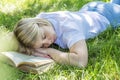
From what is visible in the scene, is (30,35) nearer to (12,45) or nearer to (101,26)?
(12,45)

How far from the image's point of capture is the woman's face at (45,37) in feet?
12.3

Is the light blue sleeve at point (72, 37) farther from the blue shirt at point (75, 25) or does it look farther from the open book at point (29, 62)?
the open book at point (29, 62)

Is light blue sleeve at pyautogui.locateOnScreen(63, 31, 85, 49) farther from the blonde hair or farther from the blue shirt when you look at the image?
the blonde hair

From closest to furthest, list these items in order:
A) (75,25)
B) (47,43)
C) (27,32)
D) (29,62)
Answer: (29,62) → (27,32) → (47,43) → (75,25)

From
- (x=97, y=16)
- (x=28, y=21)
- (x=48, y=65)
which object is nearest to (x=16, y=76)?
(x=48, y=65)

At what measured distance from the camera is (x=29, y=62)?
3.56 metres

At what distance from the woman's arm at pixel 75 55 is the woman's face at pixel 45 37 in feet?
0.38

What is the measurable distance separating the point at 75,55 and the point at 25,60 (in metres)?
0.45

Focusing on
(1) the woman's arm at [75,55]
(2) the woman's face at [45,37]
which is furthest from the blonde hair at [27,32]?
(1) the woman's arm at [75,55]

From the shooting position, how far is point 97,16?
4.38m

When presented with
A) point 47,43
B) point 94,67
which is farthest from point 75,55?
point 47,43

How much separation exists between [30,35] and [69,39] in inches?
14.5

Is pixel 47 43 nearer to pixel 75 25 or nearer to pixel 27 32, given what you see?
pixel 27 32

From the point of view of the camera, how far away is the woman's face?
3752 mm
